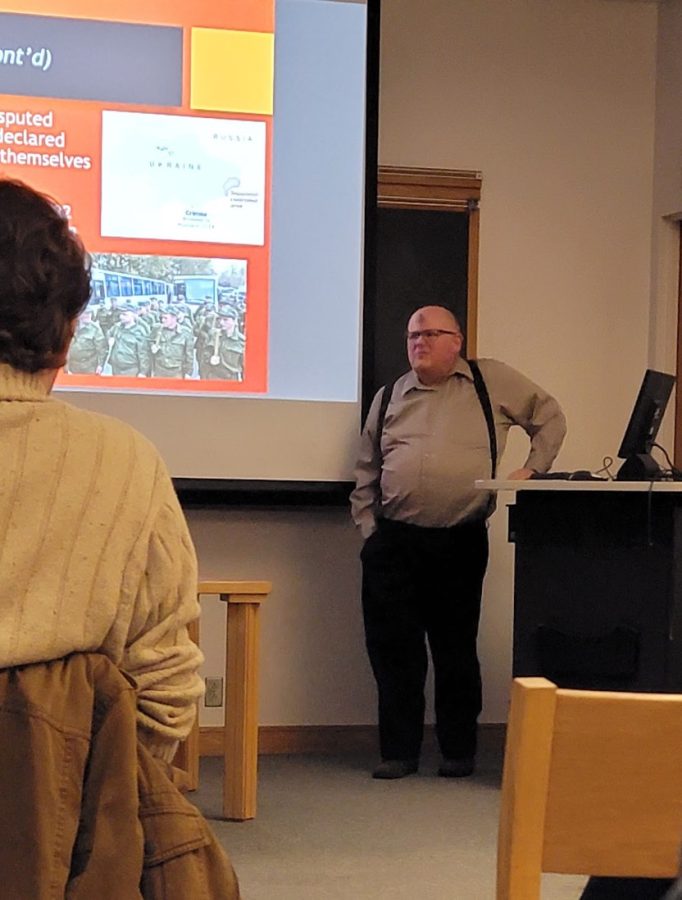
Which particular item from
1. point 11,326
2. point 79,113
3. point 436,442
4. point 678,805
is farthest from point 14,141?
point 678,805

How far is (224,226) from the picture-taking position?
4.24 metres

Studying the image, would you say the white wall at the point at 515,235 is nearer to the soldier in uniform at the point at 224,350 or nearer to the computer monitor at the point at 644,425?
the soldier in uniform at the point at 224,350

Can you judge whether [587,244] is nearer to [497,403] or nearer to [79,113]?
[497,403]

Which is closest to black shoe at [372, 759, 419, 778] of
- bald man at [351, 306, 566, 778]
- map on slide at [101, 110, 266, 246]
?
bald man at [351, 306, 566, 778]

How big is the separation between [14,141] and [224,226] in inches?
27.9

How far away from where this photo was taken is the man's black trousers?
4.28m

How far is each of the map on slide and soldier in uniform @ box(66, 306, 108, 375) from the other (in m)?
0.30

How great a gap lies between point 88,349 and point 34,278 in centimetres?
294

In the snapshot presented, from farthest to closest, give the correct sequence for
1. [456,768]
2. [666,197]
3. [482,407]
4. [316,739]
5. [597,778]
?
[666,197] < [316,739] < [482,407] < [456,768] < [597,778]

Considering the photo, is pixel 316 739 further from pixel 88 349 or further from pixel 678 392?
pixel 678 392

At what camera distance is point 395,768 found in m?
4.20

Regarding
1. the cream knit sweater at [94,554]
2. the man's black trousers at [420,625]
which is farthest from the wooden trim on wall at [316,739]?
the cream knit sweater at [94,554]

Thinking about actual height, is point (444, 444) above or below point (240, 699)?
above

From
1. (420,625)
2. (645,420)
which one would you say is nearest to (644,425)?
(645,420)
